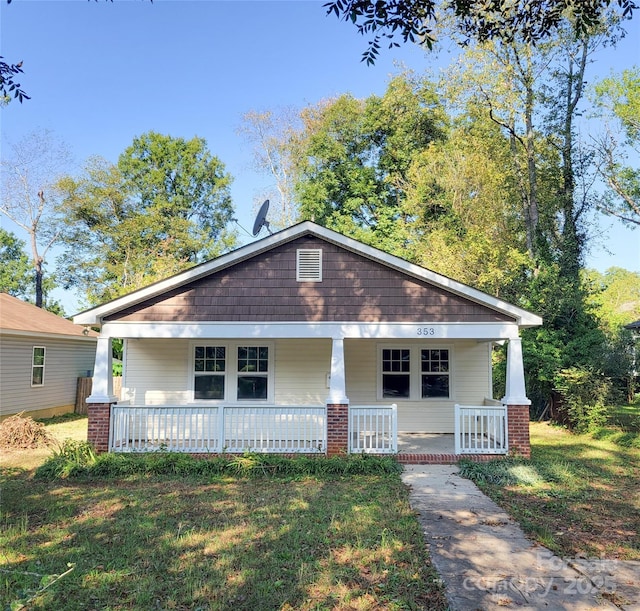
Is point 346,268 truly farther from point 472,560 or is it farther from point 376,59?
point 472,560

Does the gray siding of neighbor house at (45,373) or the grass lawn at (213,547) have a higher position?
the gray siding of neighbor house at (45,373)

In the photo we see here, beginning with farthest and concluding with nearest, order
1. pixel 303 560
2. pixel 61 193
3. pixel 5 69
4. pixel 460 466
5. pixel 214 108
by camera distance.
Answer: pixel 61 193, pixel 214 108, pixel 460 466, pixel 303 560, pixel 5 69

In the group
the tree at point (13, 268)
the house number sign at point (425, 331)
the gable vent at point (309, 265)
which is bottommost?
the house number sign at point (425, 331)

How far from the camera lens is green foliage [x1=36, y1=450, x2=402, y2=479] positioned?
8.30 meters

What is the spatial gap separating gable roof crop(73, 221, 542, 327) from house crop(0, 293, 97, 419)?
21.1 feet

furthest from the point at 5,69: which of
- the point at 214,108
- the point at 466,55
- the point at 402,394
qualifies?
the point at 466,55

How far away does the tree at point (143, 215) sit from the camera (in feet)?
101

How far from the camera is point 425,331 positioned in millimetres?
9609

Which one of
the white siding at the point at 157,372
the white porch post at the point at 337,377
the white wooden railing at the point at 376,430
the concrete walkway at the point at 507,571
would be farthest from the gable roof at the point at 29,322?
the concrete walkway at the point at 507,571

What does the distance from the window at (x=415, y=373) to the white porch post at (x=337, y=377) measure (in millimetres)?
2793

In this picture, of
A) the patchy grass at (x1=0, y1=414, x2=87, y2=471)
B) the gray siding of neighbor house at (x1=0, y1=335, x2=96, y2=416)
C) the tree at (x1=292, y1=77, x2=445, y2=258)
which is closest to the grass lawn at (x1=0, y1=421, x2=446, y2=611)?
the patchy grass at (x1=0, y1=414, x2=87, y2=471)

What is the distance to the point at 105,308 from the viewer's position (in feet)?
31.0

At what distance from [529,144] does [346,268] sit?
41.1 feet

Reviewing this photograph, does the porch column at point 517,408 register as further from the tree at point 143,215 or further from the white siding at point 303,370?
the tree at point 143,215
